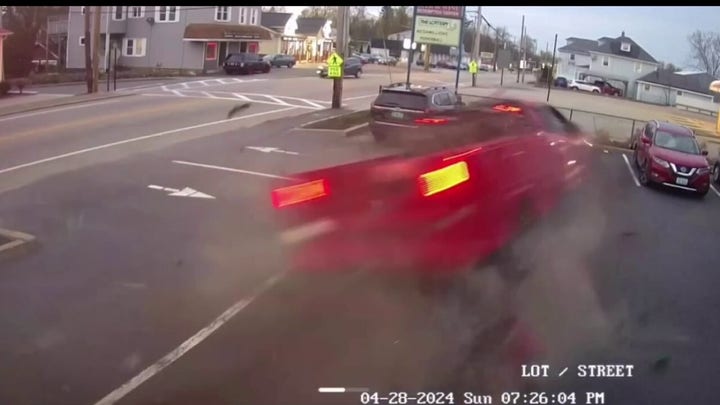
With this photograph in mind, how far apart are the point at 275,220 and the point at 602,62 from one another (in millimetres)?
2257

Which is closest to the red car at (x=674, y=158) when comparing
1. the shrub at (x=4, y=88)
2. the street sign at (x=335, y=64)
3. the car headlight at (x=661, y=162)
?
the car headlight at (x=661, y=162)

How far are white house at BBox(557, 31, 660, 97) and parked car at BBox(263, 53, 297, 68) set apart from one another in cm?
212

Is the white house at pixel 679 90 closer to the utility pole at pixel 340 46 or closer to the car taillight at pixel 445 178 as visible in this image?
the car taillight at pixel 445 178

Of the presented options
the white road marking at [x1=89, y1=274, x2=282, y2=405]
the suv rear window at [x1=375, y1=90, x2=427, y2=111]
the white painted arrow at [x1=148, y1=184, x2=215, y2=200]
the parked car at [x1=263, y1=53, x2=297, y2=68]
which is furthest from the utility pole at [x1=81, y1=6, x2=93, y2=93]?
the suv rear window at [x1=375, y1=90, x2=427, y2=111]

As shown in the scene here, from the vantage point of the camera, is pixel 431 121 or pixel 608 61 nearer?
pixel 608 61

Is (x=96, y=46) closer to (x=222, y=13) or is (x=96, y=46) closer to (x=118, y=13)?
(x=118, y=13)

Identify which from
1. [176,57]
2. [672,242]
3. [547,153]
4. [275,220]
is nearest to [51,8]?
[176,57]

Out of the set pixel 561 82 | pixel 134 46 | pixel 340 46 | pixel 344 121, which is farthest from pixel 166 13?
pixel 561 82

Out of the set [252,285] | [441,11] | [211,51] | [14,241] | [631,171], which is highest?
[441,11]

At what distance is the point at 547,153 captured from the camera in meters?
5.11

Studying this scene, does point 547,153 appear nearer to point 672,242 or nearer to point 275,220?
point 672,242

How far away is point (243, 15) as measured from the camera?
488 centimetres

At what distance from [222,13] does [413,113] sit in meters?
1.43

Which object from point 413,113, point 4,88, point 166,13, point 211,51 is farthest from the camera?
point 211,51
